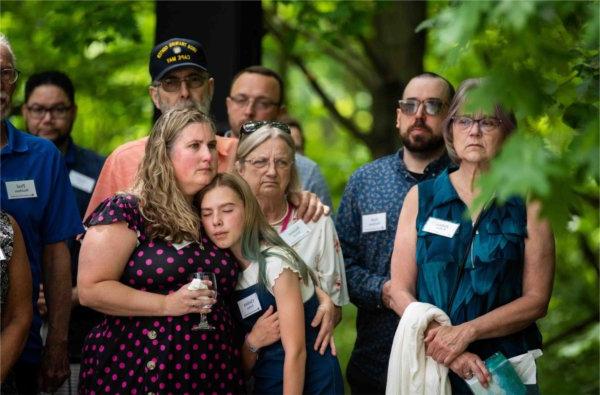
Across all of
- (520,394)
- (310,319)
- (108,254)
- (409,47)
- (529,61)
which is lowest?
(520,394)

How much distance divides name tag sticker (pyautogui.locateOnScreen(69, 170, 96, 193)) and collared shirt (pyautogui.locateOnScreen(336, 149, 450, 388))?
5.05 ft

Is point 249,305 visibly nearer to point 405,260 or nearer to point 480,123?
point 405,260

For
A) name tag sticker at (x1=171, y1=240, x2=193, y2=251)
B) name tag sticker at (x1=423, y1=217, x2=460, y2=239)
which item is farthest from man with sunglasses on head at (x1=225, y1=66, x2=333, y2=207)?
name tag sticker at (x1=171, y1=240, x2=193, y2=251)

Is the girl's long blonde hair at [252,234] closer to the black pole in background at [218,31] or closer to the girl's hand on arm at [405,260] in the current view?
the girl's hand on arm at [405,260]

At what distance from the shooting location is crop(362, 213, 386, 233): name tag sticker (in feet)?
16.4

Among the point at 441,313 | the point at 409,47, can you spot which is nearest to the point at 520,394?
the point at 441,313

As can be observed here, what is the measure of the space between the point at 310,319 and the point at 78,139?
280 inches

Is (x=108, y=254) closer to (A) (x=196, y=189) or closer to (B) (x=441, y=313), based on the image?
(A) (x=196, y=189)

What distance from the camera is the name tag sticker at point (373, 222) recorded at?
4.99 metres

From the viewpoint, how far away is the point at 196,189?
4168 millimetres

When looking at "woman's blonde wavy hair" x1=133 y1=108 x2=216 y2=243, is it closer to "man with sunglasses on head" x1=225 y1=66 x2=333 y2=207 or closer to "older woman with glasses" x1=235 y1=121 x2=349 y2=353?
"older woman with glasses" x1=235 y1=121 x2=349 y2=353

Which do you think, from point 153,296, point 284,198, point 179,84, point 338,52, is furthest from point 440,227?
point 338,52

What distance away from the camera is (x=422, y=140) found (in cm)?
499

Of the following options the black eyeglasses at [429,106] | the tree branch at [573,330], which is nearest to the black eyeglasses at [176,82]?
the black eyeglasses at [429,106]
